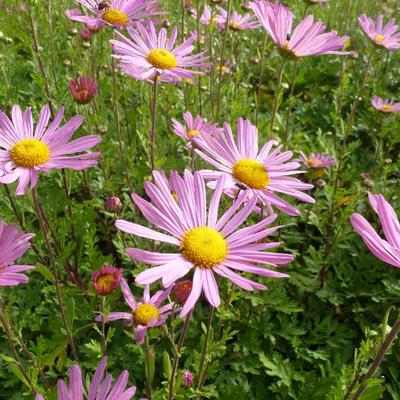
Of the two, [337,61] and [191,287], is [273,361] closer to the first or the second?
[191,287]

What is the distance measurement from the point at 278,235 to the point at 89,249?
1.24m

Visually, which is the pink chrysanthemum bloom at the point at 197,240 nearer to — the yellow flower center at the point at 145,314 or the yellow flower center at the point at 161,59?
the yellow flower center at the point at 145,314

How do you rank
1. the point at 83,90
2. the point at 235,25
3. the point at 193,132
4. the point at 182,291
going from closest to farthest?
the point at 182,291
the point at 83,90
the point at 193,132
the point at 235,25

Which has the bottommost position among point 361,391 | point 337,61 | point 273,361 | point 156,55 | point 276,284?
point 361,391

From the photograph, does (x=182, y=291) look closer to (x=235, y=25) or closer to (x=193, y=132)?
(x=193, y=132)

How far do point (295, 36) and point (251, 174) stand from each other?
2.50 ft

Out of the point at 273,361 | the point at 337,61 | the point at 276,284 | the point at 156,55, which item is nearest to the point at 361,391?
the point at 273,361

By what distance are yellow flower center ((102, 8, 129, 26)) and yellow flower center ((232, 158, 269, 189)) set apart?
1196 millimetres

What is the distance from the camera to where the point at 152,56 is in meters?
2.36

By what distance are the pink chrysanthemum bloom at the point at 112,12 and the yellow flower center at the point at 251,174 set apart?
1.08 meters

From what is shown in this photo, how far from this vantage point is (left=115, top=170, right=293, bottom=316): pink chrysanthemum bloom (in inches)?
48.5

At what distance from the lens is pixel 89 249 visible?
7.77 ft

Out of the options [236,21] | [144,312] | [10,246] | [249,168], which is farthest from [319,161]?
[10,246]

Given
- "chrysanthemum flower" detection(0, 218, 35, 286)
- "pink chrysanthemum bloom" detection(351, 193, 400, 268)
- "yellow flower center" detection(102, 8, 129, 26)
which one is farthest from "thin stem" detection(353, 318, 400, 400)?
"yellow flower center" detection(102, 8, 129, 26)
